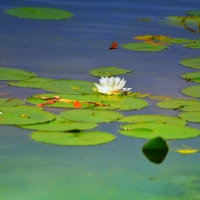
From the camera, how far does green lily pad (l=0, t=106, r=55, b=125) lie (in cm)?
224

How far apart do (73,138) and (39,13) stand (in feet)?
8.66

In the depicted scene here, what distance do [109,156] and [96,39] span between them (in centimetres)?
203

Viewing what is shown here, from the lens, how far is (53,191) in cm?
172

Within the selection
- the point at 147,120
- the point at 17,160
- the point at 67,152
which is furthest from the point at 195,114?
the point at 17,160

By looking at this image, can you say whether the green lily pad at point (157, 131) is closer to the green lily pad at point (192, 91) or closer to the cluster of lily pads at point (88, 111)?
the cluster of lily pads at point (88, 111)

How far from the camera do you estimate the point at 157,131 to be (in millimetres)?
2191

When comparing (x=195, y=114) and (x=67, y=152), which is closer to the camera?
(x=67, y=152)

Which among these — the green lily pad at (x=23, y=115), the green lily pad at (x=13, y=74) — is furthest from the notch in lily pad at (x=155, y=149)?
the green lily pad at (x=13, y=74)

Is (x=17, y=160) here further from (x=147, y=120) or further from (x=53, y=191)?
(x=147, y=120)

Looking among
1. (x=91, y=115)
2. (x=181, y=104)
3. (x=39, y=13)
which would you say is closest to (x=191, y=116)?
(x=181, y=104)

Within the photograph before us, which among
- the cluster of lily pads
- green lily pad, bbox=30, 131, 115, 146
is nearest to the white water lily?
Answer: the cluster of lily pads

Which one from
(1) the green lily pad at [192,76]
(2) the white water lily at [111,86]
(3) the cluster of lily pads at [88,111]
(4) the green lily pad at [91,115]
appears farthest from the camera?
(1) the green lily pad at [192,76]

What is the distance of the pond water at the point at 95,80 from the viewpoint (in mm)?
1761

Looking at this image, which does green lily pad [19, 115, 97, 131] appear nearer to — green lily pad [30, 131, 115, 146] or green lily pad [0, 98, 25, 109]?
green lily pad [30, 131, 115, 146]
